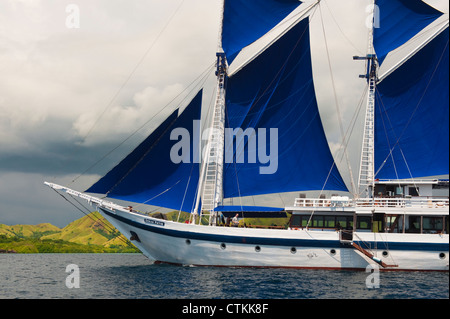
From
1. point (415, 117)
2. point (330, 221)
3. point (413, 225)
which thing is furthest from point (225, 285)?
point (415, 117)

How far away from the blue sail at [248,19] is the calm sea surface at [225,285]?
20222 mm

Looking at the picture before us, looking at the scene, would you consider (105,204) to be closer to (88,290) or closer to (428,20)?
(88,290)

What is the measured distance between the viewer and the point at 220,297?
2288 centimetres

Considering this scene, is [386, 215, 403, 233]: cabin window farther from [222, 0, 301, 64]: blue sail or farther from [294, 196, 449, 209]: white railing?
[222, 0, 301, 64]: blue sail

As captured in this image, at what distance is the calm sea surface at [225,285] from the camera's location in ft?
78.0

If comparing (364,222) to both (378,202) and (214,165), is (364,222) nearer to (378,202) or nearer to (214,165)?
(378,202)

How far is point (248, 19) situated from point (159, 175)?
16428mm

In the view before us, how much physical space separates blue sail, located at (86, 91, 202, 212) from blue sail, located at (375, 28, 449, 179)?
54.6ft

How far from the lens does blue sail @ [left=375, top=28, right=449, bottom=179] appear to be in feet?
118

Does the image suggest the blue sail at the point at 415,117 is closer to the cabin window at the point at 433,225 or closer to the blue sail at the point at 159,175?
the cabin window at the point at 433,225

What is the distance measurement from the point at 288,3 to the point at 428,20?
12287 mm

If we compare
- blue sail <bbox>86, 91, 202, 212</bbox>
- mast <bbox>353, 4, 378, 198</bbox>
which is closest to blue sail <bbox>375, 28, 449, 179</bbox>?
mast <bbox>353, 4, 378, 198</bbox>

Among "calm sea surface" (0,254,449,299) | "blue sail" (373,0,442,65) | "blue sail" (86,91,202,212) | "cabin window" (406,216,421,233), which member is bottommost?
"calm sea surface" (0,254,449,299)

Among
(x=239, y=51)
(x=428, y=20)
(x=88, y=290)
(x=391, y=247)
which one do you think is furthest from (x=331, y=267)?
(x=428, y=20)
